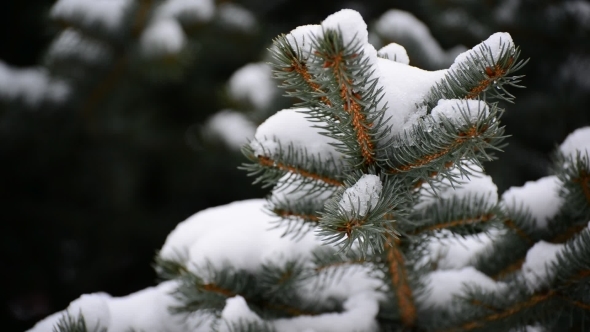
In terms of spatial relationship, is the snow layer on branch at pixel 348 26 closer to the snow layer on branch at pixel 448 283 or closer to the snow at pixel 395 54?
the snow at pixel 395 54

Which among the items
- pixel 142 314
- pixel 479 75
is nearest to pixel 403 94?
pixel 479 75

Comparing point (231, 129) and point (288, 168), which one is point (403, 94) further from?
point (231, 129)

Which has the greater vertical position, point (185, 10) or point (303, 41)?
point (185, 10)

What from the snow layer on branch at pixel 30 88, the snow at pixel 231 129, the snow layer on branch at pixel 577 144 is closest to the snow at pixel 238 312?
the snow layer on branch at pixel 577 144

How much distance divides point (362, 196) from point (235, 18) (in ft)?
6.54

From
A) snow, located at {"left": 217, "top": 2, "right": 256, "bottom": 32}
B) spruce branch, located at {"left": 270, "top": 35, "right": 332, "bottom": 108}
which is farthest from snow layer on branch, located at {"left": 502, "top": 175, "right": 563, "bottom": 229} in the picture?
snow, located at {"left": 217, "top": 2, "right": 256, "bottom": 32}

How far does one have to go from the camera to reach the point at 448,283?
2.80 ft

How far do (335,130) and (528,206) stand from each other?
0.41 m

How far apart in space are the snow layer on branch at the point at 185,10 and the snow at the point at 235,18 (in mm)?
201

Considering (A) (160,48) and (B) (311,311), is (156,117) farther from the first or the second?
(B) (311,311)

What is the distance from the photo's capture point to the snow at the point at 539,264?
0.73 m

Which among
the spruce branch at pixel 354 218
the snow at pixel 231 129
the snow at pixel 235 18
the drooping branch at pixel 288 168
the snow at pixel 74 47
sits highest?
the snow at pixel 235 18

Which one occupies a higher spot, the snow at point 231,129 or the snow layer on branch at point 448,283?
the snow at point 231,129

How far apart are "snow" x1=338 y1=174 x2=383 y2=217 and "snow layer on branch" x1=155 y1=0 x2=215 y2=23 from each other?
165cm
